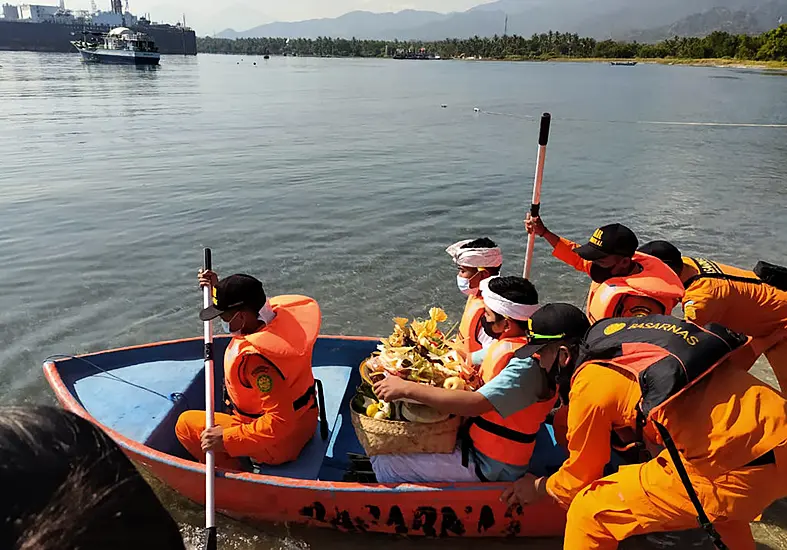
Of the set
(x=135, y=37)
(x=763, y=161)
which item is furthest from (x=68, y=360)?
(x=135, y=37)

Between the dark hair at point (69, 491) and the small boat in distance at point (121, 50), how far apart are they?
278 ft

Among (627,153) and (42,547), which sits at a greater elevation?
(42,547)

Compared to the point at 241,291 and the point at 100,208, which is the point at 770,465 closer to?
the point at 241,291

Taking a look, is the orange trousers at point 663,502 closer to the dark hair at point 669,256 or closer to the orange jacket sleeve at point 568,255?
the dark hair at point 669,256

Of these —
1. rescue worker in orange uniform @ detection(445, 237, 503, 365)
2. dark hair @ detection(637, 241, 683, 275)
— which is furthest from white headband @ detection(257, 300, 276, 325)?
dark hair @ detection(637, 241, 683, 275)

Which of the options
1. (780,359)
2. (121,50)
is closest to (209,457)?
(780,359)

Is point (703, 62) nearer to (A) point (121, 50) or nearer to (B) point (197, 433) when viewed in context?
(A) point (121, 50)

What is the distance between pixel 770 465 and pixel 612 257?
2453mm

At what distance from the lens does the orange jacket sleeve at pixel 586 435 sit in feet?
11.9

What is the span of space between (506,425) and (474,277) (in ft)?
5.54

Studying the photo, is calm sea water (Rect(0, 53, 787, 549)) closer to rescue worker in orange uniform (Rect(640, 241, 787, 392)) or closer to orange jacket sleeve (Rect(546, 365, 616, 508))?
orange jacket sleeve (Rect(546, 365, 616, 508))

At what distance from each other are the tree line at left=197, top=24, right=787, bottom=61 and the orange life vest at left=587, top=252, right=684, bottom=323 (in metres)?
91.4

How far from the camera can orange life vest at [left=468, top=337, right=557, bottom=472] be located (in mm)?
4258

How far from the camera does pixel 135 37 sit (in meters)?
86.8
